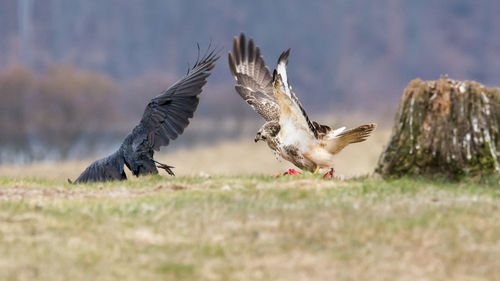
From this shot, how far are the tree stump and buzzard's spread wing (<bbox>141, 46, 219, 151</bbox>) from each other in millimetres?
3982

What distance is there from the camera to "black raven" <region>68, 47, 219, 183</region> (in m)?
11.6

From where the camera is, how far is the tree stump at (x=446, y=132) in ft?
31.9

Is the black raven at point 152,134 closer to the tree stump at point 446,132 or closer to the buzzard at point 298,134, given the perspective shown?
the buzzard at point 298,134

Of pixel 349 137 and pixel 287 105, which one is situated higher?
pixel 287 105

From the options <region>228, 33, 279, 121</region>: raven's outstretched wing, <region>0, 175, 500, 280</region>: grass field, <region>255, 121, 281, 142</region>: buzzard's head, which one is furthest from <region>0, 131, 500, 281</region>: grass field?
<region>228, 33, 279, 121</region>: raven's outstretched wing

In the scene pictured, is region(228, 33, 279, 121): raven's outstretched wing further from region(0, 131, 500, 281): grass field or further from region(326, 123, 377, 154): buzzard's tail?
region(0, 131, 500, 281): grass field

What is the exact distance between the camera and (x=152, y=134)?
1193 centimetres

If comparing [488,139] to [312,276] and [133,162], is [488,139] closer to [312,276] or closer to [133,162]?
[312,276]

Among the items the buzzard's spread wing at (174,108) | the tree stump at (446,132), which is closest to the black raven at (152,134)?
the buzzard's spread wing at (174,108)

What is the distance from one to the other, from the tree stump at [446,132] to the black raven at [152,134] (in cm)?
399

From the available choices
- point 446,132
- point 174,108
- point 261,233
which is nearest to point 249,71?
point 174,108

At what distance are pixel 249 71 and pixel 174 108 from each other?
8.04ft

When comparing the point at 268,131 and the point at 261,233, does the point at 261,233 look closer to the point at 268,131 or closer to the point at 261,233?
the point at 261,233

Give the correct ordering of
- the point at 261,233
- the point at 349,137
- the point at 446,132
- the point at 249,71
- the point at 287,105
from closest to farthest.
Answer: the point at 261,233 → the point at 446,132 → the point at 287,105 → the point at 349,137 → the point at 249,71
